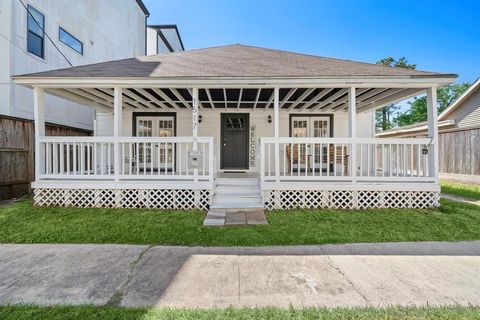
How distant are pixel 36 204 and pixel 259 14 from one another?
1811 centimetres

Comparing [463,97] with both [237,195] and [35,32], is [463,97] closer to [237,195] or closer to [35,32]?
[237,195]

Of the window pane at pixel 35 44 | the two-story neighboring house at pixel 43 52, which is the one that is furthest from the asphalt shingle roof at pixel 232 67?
the window pane at pixel 35 44

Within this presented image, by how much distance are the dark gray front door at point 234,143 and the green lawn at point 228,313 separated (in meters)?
6.59

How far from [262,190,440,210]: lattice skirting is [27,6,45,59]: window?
344 inches

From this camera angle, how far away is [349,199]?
5.86 metres

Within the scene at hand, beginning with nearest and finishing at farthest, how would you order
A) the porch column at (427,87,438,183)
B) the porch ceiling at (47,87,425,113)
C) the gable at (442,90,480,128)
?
the porch column at (427,87,438,183), the porch ceiling at (47,87,425,113), the gable at (442,90,480,128)

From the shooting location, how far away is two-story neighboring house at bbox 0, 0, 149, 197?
693 cm

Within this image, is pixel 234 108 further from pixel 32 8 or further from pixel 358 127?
pixel 32 8

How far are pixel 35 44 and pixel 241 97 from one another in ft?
23.1

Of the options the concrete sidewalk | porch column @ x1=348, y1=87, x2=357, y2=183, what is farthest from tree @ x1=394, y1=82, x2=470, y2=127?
the concrete sidewalk

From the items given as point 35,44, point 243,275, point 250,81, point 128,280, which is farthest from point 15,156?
point 243,275

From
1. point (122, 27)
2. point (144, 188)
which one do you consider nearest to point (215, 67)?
point (144, 188)

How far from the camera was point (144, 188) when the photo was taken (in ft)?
19.0

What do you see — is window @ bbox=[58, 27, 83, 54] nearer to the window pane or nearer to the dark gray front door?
the window pane
